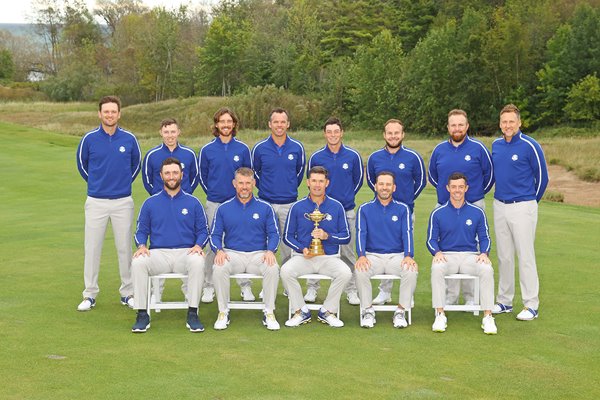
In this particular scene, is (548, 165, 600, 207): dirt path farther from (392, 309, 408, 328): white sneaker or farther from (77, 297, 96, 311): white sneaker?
(77, 297, 96, 311): white sneaker

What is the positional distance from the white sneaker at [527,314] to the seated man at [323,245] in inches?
69.2

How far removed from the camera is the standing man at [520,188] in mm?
8367

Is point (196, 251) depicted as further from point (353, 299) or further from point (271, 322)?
point (353, 299)

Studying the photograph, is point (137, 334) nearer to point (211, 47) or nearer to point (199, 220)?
point (199, 220)

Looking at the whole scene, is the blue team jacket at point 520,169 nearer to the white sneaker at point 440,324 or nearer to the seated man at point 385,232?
the seated man at point 385,232

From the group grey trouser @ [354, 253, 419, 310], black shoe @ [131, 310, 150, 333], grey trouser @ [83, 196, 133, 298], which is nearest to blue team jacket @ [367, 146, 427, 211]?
grey trouser @ [354, 253, 419, 310]

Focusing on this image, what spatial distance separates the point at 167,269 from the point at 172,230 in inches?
16.2

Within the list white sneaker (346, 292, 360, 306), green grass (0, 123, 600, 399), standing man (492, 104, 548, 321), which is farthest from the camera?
white sneaker (346, 292, 360, 306)

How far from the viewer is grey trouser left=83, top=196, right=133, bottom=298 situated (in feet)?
29.0

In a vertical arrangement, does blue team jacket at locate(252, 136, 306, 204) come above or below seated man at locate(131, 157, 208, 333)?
above

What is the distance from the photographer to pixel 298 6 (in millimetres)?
91125

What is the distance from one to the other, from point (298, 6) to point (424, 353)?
8736cm

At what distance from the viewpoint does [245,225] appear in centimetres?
844

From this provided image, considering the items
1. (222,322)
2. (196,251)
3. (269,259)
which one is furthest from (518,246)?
(196,251)
